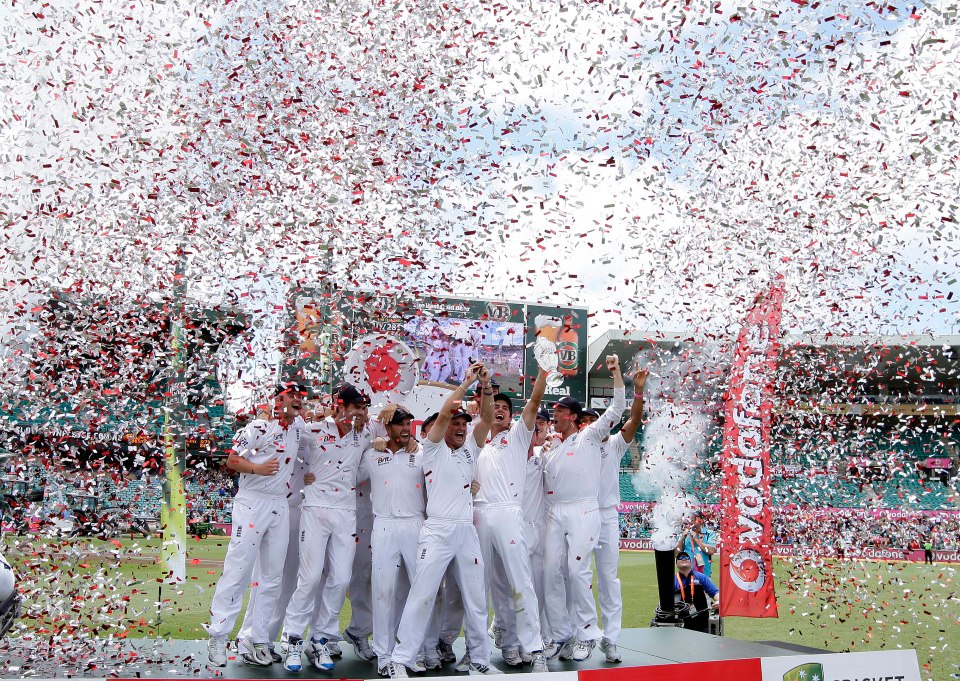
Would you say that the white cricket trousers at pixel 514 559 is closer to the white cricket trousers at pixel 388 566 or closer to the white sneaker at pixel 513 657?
the white sneaker at pixel 513 657

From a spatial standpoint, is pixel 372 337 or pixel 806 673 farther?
pixel 372 337

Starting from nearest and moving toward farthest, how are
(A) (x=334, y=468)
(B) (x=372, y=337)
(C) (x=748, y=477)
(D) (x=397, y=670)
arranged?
(D) (x=397, y=670) → (B) (x=372, y=337) → (A) (x=334, y=468) → (C) (x=748, y=477)

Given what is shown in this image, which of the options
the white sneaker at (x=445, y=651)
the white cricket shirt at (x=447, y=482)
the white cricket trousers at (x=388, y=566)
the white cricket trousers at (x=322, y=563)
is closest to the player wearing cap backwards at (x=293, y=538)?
the white cricket trousers at (x=322, y=563)

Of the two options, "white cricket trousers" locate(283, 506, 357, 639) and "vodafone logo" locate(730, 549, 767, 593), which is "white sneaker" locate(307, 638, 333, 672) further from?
"vodafone logo" locate(730, 549, 767, 593)

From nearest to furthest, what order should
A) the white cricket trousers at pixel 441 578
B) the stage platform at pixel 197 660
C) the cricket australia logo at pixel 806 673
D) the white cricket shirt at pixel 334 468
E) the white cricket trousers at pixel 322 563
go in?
the cricket australia logo at pixel 806 673 < the stage platform at pixel 197 660 < the white cricket trousers at pixel 441 578 < the white cricket trousers at pixel 322 563 < the white cricket shirt at pixel 334 468

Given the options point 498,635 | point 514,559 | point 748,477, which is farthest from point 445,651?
point 748,477

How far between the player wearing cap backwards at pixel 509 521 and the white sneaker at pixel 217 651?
6.29ft

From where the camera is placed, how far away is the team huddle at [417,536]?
5.52m

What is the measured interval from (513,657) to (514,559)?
787 millimetres

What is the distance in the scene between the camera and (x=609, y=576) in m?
6.36

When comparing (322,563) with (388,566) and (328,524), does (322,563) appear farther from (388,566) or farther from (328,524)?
(388,566)

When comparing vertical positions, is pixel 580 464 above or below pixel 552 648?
above

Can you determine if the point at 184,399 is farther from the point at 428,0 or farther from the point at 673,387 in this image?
the point at 673,387

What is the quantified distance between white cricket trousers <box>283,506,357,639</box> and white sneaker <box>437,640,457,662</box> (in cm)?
81
